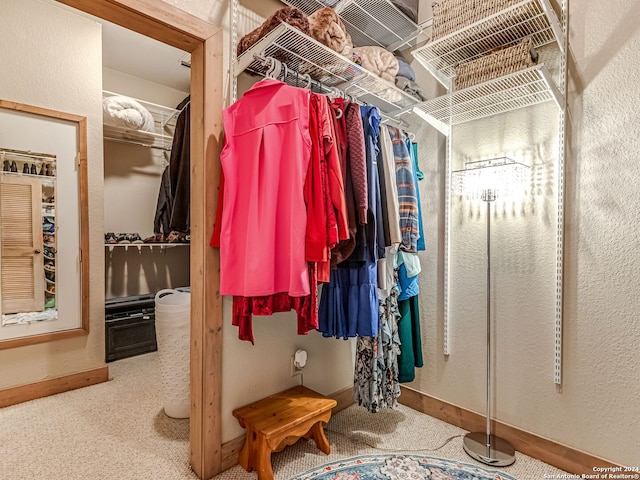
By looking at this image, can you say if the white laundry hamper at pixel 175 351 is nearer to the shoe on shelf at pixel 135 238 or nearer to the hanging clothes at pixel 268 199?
the hanging clothes at pixel 268 199

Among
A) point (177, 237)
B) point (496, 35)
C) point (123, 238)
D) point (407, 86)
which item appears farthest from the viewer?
point (177, 237)

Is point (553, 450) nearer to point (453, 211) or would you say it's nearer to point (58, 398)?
point (453, 211)

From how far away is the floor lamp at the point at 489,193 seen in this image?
5.60 feet

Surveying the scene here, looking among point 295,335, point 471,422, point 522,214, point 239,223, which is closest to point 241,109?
point 239,223

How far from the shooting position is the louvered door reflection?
2.36 metres

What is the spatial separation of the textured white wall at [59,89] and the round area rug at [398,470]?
203cm

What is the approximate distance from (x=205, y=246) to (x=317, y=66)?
1008 mm

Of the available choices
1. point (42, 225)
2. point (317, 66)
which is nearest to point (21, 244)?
point (42, 225)

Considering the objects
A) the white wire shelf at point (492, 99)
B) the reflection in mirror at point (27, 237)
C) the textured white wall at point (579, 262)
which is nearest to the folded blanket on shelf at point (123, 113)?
the reflection in mirror at point (27, 237)

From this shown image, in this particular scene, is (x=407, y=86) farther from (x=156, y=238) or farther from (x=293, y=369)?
(x=156, y=238)

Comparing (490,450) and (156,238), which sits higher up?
(156,238)

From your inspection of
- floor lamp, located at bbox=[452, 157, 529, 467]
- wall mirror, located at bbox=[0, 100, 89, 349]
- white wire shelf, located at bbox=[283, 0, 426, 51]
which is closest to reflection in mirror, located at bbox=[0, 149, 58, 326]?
wall mirror, located at bbox=[0, 100, 89, 349]

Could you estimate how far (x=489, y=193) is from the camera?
174 centimetres

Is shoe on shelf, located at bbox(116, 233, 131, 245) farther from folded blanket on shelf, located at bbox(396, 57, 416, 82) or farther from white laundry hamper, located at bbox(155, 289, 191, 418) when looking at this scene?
folded blanket on shelf, located at bbox(396, 57, 416, 82)
